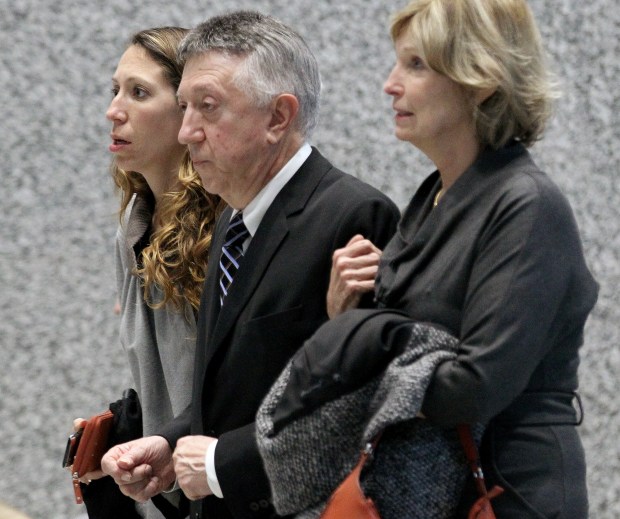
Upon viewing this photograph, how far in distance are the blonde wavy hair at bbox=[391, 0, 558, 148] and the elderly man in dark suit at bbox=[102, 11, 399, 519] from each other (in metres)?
0.34

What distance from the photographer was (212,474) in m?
1.77

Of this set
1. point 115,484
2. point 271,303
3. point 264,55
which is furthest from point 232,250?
point 115,484

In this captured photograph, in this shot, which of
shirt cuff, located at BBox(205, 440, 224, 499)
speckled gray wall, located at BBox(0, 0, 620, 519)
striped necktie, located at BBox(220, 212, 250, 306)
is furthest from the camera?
speckled gray wall, located at BBox(0, 0, 620, 519)

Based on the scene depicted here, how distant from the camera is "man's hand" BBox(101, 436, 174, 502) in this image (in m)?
2.02

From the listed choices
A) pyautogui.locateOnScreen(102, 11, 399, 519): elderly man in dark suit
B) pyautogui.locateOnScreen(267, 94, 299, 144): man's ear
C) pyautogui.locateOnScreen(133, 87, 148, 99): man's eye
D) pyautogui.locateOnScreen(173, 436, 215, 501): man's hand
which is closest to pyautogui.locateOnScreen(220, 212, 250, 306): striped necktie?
pyautogui.locateOnScreen(102, 11, 399, 519): elderly man in dark suit

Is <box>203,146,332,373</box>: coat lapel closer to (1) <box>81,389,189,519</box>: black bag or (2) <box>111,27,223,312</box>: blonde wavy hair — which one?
(2) <box>111,27,223,312</box>: blonde wavy hair

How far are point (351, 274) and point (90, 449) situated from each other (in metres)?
0.81

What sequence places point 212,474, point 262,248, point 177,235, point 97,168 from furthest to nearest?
point 97,168
point 177,235
point 262,248
point 212,474

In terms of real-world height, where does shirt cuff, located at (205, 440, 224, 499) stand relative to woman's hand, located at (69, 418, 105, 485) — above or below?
above

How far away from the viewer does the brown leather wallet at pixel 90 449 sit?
2.24 metres

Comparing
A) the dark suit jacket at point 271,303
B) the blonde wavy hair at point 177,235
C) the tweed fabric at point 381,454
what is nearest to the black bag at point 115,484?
the blonde wavy hair at point 177,235

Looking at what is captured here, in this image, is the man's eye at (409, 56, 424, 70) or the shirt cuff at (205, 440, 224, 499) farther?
the shirt cuff at (205, 440, 224, 499)

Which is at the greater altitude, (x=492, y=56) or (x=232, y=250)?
(x=492, y=56)

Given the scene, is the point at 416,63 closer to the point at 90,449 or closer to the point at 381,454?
the point at 381,454
